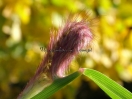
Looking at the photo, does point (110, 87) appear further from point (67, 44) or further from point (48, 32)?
point (48, 32)

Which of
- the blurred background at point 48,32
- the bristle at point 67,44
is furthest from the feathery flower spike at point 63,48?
the blurred background at point 48,32

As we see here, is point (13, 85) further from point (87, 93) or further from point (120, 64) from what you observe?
point (120, 64)

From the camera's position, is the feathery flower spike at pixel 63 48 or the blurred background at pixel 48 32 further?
the blurred background at pixel 48 32

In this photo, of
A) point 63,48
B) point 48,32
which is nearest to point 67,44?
point 63,48

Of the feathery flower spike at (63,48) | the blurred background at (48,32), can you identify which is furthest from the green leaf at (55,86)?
the blurred background at (48,32)

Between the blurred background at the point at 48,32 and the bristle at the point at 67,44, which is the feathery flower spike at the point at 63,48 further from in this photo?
the blurred background at the point at 48,32

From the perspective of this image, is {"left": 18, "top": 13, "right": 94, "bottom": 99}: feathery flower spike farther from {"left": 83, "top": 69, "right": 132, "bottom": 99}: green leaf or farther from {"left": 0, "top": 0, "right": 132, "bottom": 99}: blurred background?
{"left": 0, "top": 0, "right": 132, "bottom": 99}: blurred background

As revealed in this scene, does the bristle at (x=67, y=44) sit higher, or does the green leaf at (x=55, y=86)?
the bristle at (x=67, y=44)
